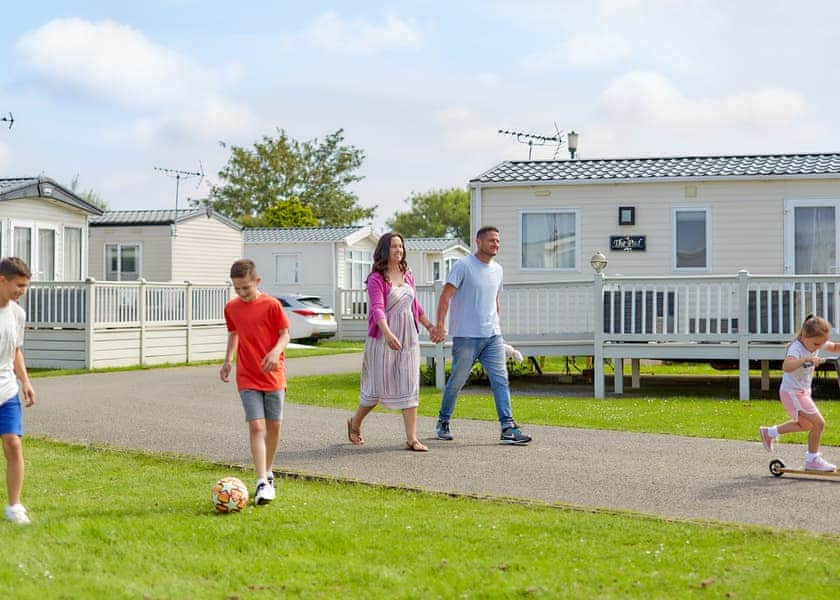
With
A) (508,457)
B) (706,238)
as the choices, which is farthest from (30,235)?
(508,457)

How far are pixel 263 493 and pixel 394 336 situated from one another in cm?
266

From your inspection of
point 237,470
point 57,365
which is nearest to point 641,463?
point 237,470

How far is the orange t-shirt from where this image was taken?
7168 millimetres

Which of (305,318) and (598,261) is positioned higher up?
(598,261)

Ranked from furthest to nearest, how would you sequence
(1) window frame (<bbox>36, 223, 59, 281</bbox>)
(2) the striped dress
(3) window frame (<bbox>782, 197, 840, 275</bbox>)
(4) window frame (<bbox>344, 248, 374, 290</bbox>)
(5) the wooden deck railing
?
(4) window frame (<bbox>344, 248, 374, 290</bbox>) < (1) window frame (<bbox>36, 223, 59, 281</bbox>) < (3) window frame (<bbox>782, 197, 840, 275</bbox>) < (5) the wooden deck railing < (2) the striped dress

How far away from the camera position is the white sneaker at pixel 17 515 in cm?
629

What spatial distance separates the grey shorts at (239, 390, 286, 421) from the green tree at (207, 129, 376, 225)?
5937 cm

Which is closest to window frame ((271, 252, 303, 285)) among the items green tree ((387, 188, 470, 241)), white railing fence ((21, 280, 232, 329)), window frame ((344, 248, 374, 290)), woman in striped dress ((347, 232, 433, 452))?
window frame ((344, 248, 374, 290))

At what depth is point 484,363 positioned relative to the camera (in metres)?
10.1

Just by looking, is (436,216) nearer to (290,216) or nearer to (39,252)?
(290,216)

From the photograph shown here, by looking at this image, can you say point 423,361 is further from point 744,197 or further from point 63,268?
point 63,268

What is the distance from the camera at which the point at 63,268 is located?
79.5 feet

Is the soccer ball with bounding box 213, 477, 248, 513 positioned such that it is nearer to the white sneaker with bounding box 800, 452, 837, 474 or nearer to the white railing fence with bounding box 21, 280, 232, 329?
the white sneaker with bounding box 800, 452, 837, 474

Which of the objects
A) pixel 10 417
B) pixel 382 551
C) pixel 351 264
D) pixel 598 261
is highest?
pixel 351 264
